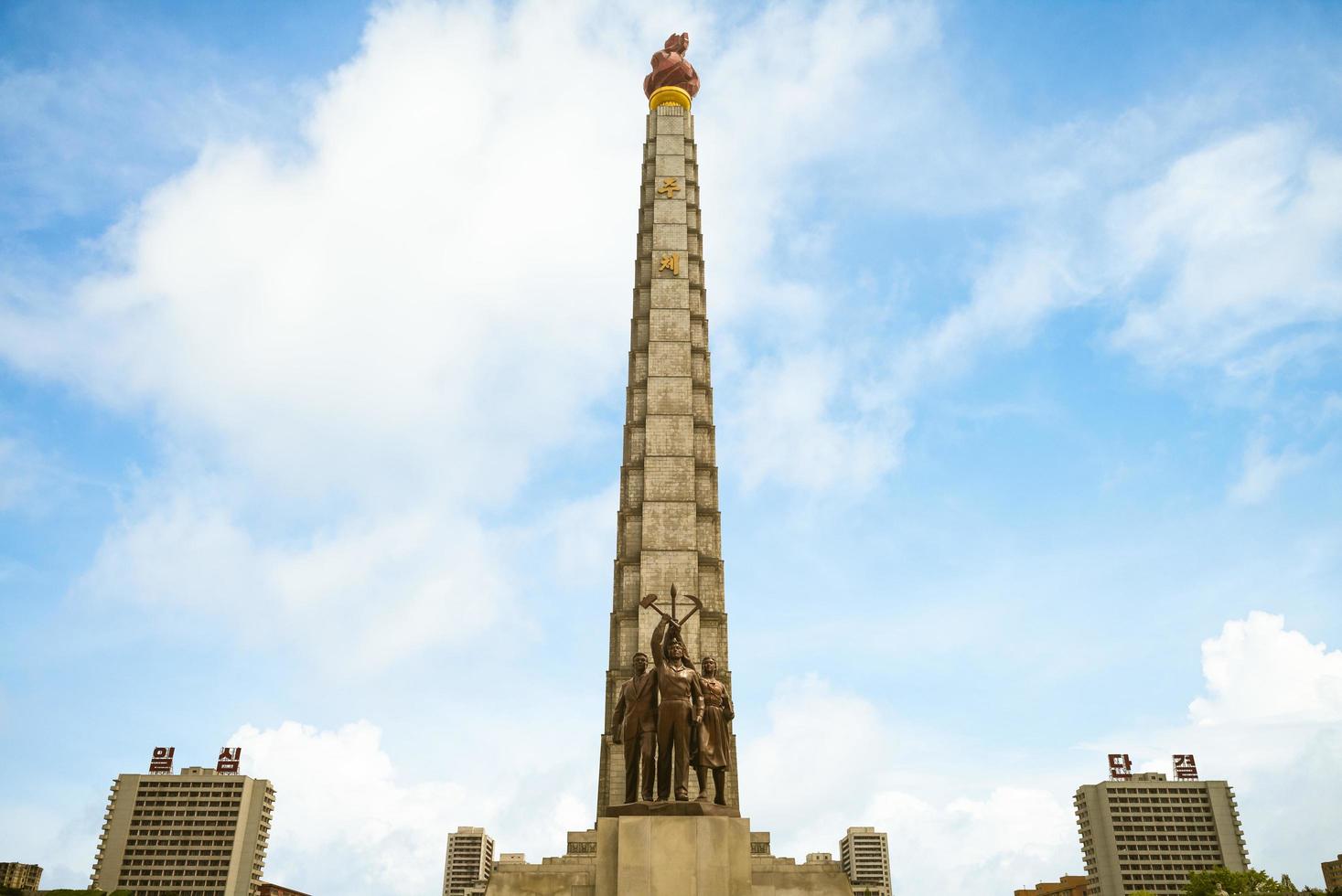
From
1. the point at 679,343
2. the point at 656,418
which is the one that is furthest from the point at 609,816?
the point at 679,343

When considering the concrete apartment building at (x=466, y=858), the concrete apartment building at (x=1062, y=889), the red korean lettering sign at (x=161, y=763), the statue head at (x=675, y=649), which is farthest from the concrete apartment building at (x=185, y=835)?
the statue head at (x=675, y=649)

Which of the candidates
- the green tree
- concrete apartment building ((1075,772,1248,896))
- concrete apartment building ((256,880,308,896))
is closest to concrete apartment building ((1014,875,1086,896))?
concrete apartment building ((1075,772,1248,896))

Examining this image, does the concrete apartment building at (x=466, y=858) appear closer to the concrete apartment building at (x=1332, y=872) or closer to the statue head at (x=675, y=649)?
the concrete apartment building at (x=1332, y=872)

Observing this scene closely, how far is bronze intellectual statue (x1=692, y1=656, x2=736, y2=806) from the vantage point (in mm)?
16703

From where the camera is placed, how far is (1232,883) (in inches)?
1930

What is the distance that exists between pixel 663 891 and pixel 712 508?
44.9 ft

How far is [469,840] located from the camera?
129500 mm

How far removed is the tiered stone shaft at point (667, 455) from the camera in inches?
1012

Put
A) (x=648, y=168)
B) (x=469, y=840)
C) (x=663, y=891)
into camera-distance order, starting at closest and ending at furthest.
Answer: (x=663, y=891) < (x=648, y=168) < (x=469, y=840)

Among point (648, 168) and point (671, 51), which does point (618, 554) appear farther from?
point (671, 51)

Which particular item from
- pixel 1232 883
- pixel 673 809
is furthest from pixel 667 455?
pixel 1232 883

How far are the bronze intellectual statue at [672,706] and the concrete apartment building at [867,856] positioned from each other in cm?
12846

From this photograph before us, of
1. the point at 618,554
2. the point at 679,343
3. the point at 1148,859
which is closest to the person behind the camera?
the point at 618,554

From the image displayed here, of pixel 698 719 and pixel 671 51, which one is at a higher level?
pixel 671 51
